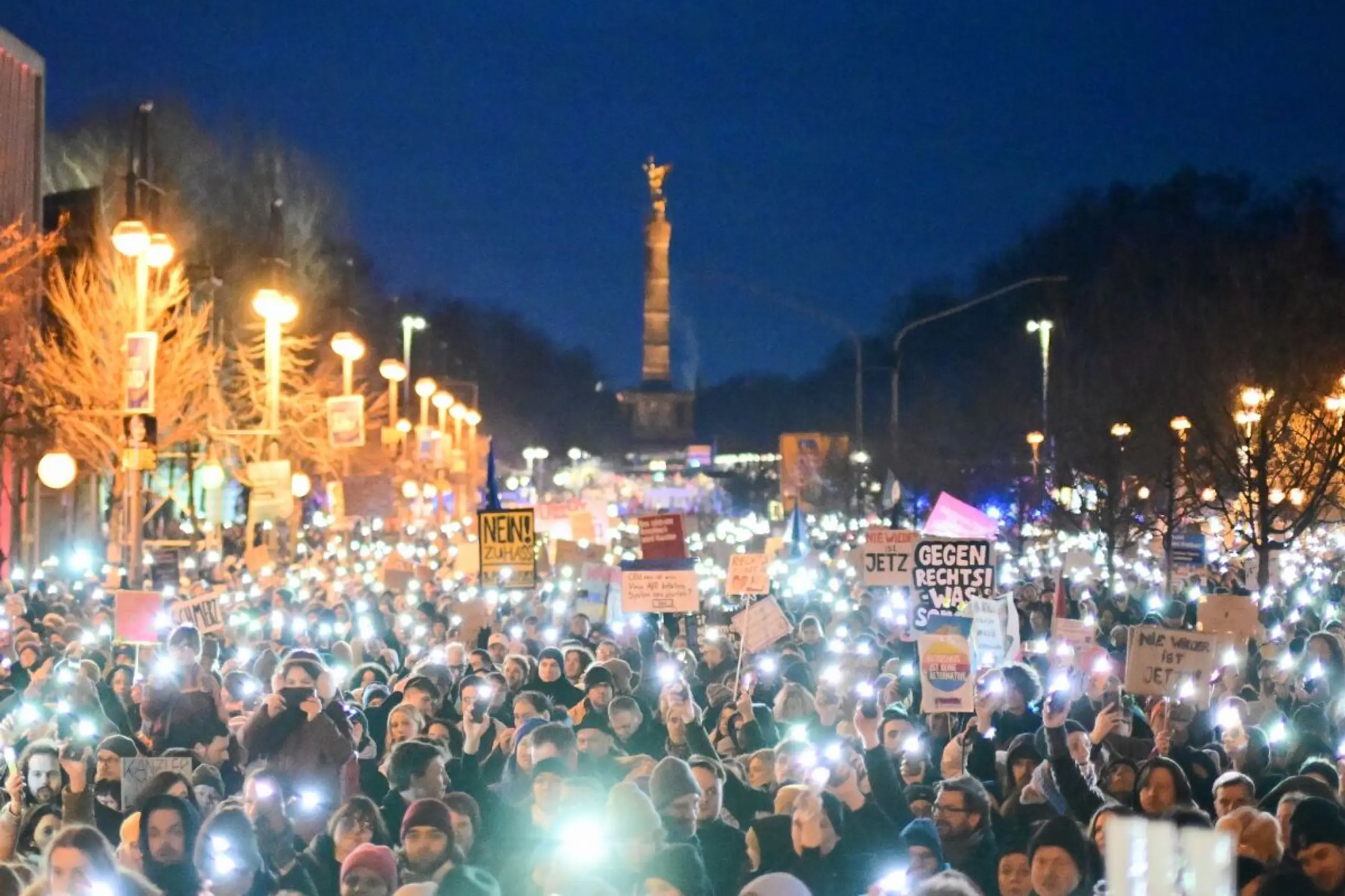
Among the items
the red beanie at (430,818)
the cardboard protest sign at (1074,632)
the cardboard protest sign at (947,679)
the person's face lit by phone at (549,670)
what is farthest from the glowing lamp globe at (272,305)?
the red beanie at (430,818)

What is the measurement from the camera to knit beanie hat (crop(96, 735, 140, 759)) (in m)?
8.95

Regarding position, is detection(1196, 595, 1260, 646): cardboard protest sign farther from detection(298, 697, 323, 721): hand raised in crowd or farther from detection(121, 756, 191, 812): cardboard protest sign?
detection(121, 756, 191, 812): cardboard protest sign

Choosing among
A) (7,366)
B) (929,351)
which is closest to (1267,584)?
(7,366)

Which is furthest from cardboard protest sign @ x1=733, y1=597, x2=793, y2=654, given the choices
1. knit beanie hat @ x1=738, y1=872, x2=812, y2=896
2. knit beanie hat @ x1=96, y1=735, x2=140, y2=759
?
knit beanie hat @ x1=738, y1=872, x2=812, y2=896

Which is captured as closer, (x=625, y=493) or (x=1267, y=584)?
(x=1267, y=584)

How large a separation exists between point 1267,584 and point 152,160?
1418 centimetres

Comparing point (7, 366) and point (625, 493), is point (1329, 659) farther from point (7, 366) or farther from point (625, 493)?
point (625, 493)

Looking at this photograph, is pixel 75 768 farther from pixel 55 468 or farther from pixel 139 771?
pixel 55 468

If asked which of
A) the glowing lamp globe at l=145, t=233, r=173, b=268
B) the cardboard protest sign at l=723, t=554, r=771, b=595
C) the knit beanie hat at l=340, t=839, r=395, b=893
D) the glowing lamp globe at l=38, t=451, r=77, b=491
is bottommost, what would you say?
the knit beanie hat at l=340, t=839, r=395, b=893

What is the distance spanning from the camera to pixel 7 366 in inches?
1257

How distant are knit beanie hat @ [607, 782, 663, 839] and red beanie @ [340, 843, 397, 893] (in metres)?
0.79

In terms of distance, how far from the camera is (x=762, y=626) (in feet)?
47.4

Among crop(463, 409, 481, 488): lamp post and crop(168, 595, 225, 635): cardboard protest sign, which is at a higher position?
crop(463, 409, 481, 488): lamp post

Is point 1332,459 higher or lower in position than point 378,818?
higher
